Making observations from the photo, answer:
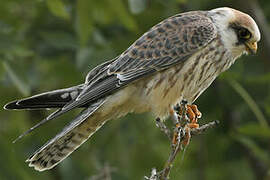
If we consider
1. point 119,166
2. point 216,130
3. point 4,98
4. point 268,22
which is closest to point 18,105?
point 4,98

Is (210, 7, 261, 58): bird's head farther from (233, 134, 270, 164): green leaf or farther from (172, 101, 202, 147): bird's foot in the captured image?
(233, 134, 270, 164): green leaf

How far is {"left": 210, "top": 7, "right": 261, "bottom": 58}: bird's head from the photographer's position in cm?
521

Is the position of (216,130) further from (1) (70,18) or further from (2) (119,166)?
(1) (70,18)

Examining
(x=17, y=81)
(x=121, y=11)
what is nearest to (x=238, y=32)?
(x=121, y=11)

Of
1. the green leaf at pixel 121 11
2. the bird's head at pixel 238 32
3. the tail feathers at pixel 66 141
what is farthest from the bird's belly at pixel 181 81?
the green leaf at pixel 121 11

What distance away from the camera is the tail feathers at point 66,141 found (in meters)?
4.75

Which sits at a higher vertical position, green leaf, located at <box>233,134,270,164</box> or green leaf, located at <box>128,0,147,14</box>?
green leaf, located at <box>128,0,147,14</box>

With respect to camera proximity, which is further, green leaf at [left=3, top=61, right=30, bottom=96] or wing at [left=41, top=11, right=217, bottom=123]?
green leaf at [left=3, top=61, right=30, bottom=96]

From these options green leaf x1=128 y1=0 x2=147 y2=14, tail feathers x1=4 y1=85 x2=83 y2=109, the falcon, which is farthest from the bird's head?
tail feathers x1=4 y1=85 x2=83 y2=109

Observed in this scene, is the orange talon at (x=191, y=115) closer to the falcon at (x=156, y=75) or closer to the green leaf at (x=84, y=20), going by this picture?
the falcon at (x=156, y=75)

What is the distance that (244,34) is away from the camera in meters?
5.27

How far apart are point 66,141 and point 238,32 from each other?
1.37 meters

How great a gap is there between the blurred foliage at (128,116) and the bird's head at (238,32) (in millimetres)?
558

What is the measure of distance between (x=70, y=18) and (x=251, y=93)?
156 cm
